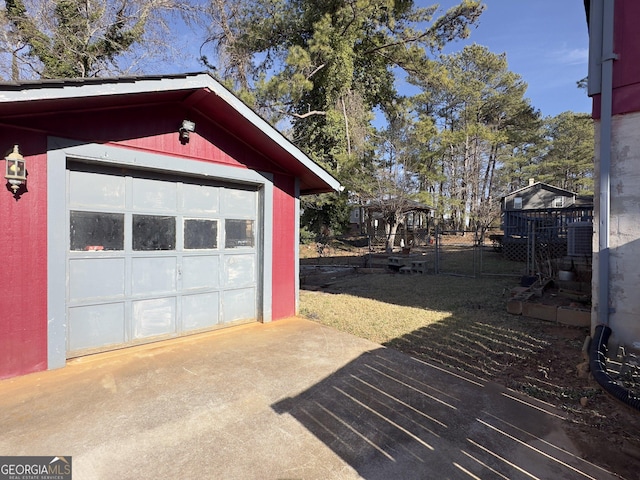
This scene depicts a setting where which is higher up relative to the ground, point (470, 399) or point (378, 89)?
point (378, 89)

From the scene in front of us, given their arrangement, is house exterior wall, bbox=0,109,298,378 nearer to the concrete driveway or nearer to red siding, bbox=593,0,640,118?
the concrete driveway

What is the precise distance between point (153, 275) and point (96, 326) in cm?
85

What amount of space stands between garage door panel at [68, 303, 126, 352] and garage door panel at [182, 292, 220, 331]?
31.2 inches

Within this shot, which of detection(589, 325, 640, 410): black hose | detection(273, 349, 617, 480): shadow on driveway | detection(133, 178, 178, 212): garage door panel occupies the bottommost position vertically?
detection(273, 349, 617, 480): shadow on driveway

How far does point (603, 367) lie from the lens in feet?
10.7

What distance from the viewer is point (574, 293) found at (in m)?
6.31

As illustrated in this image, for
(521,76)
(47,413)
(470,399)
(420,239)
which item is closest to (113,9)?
(47,413)

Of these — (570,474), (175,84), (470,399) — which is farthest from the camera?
(175,84)

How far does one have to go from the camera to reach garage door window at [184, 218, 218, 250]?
4676mm

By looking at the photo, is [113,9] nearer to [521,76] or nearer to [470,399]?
[470,399]

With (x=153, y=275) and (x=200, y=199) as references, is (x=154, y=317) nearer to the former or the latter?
(x=153, y=275)

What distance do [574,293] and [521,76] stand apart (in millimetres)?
28936

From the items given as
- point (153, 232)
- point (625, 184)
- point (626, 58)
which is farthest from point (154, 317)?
point (626, 58)

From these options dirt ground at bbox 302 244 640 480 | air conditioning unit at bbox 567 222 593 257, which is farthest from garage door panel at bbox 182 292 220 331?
air conditioning unit at bbox 567 222 593 257
